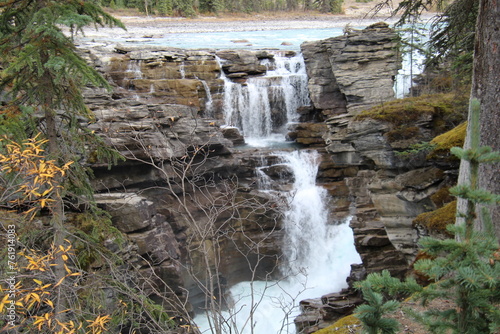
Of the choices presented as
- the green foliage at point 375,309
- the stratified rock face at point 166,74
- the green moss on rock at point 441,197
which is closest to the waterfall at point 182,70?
the stratified rock face at point 166,74

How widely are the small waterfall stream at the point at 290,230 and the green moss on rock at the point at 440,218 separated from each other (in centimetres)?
315

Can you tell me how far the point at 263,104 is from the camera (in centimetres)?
1788

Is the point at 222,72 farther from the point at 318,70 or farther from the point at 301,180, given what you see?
the point at 301,180

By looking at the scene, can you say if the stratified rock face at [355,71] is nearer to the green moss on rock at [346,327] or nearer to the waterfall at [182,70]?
the waterfall at [182,70]

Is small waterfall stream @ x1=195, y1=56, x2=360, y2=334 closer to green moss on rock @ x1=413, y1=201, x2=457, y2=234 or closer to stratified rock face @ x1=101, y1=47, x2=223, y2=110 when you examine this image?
stratified rock face @ x1=101, y1=47, x2=223, y2=110

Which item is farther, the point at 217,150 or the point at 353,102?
the point at 353,102

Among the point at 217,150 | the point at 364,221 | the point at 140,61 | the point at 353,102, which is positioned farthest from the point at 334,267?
the point at 140,61

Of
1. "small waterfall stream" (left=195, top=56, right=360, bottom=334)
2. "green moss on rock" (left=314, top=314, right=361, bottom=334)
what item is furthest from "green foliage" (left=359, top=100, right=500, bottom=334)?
"small waterfall stream" (left=195, top=56, right=360, bottom=334)

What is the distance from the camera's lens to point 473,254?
215cm

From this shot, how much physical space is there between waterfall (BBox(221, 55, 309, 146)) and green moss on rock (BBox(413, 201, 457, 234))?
991 centimetres

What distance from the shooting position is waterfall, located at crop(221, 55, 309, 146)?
17.7 meters

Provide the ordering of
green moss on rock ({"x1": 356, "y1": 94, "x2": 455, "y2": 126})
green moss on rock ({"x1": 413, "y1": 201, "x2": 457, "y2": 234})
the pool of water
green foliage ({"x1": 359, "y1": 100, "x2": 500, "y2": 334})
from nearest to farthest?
green foliage ({"x1": 359, "y1": 100, "x2": 500, "y2": 334})
green moss on rock ({"x1": 413, "y1": 201, "x2": 457, "y2": 234})
green moss on rock ({"x1": 356, "y1": 94, "x2": 455, "y2": 126})
the pool of water

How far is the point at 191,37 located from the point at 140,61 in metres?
12.1

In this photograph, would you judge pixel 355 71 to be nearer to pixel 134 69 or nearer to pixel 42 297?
pixel 134 69
